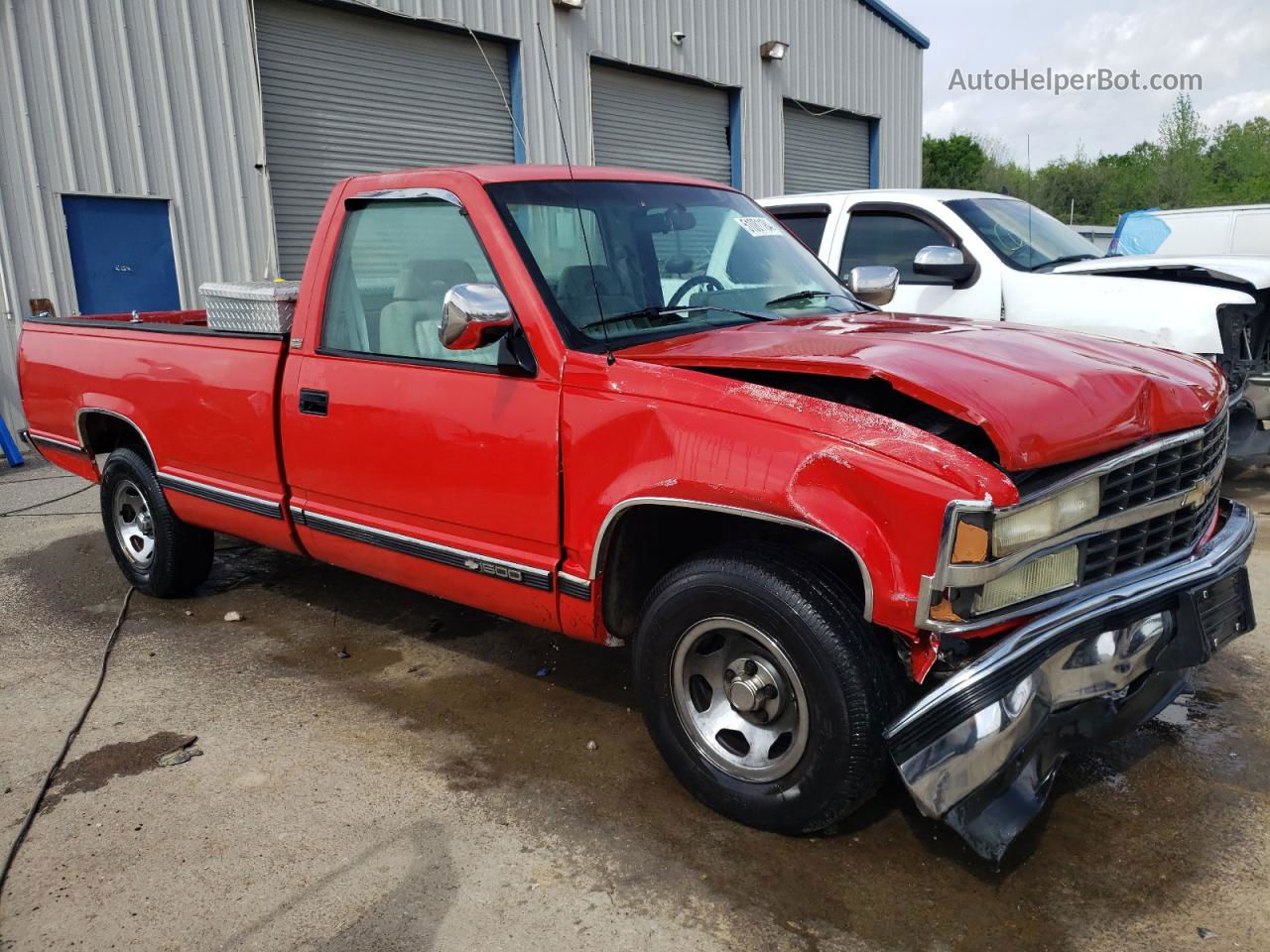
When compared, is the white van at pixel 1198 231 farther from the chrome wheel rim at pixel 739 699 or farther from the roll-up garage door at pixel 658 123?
the chrome wheel rim at pixel 739 699

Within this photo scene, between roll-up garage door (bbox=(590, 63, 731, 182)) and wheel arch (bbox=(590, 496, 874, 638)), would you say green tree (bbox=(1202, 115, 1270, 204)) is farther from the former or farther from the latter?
wheel arch (bbox=(590, 496, 874, 638))

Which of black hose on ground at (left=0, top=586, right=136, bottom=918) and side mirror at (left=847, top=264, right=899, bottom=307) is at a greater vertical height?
side mirror at (left=847, top=264, right=899, bottom=307)

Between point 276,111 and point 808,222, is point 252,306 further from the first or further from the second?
point 276,111

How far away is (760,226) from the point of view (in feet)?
13.8

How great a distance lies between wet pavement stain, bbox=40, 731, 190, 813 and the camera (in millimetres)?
3342

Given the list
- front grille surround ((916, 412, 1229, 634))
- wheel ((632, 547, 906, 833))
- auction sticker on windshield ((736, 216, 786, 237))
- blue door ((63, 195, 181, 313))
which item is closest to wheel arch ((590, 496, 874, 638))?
wheel ((632, 547, 906, 833))

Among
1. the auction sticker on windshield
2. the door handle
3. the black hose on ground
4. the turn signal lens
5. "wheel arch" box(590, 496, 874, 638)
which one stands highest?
the auction sticker on windshield

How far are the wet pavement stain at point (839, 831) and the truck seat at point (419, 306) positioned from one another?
1.37m

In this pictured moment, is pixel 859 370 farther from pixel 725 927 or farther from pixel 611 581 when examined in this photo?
pixel 725 927

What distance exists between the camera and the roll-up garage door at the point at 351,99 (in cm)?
1088

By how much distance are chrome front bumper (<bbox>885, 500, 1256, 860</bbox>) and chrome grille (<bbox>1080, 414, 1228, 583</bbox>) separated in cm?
6

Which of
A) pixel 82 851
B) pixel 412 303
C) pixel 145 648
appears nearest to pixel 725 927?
pixel 82 851

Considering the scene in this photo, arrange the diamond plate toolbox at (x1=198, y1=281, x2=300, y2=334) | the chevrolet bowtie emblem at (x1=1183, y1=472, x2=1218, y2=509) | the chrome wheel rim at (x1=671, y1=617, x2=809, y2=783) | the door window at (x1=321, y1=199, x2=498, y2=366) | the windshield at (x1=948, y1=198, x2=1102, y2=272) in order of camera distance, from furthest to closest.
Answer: the windshield at (x1=948, y1=198, x2=1102, y2=272), the diamond plate toolbox at (x1=198, y1=281, x2=300, y2=334), the door window at (x1=321, y1=199, x2=498, y2=366), the chevrolet bowtie emblem at (x1=1183, y1=472, x2=1218, y2=509), the chrome wheel rim at (x1=671, y1=617, x2=809, y2=783)

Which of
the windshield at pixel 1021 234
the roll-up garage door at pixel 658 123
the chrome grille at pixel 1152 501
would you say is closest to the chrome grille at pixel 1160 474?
the chrome grille at pixel 1152 501
